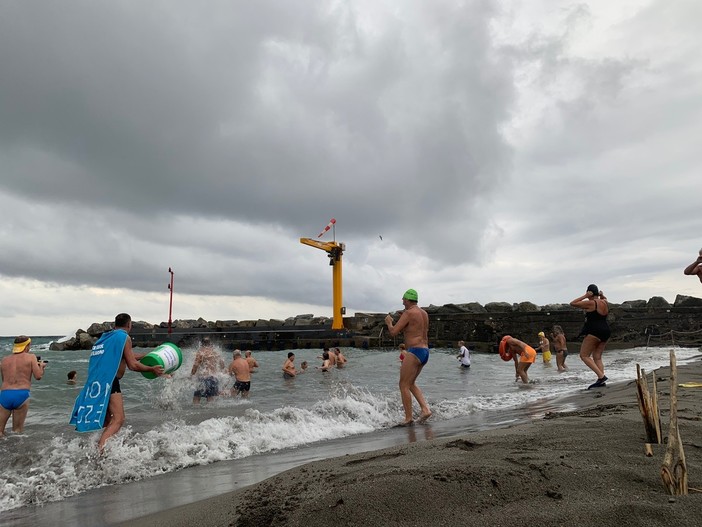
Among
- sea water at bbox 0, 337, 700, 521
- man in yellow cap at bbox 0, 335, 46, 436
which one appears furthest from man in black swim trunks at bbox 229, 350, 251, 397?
man in yellow cap at bbox 0, 335, 46, 436

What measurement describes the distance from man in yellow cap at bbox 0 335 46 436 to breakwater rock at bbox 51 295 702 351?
2724cm

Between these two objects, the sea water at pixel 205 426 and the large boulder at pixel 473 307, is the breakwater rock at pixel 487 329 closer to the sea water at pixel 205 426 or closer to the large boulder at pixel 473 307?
the large boulder at pixel 473 307

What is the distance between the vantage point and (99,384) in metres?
5.45

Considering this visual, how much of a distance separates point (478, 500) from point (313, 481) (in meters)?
1.24

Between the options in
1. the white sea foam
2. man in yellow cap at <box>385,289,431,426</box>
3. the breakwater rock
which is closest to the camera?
the white sea foam

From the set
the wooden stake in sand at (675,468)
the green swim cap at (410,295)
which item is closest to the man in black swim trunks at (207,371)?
the green swim cap at (410,295)

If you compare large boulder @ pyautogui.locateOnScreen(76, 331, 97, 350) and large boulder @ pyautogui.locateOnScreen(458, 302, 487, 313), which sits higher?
large boulder @ pyautogui.locateOnScreen(458, 302, 487, 313)

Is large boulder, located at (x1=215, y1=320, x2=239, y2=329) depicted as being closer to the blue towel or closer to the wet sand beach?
the blue towel

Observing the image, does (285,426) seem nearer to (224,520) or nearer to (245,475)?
(245,475)

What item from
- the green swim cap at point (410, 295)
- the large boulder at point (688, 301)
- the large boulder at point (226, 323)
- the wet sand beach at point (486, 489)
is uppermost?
the large boulder at point (226, 323)

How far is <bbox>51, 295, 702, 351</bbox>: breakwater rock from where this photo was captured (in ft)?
95.8

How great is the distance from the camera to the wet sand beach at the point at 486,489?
225 centimetres

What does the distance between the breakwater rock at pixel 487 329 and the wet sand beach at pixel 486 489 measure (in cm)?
2708

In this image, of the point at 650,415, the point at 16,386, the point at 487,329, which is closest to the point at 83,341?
the point at 487,329
